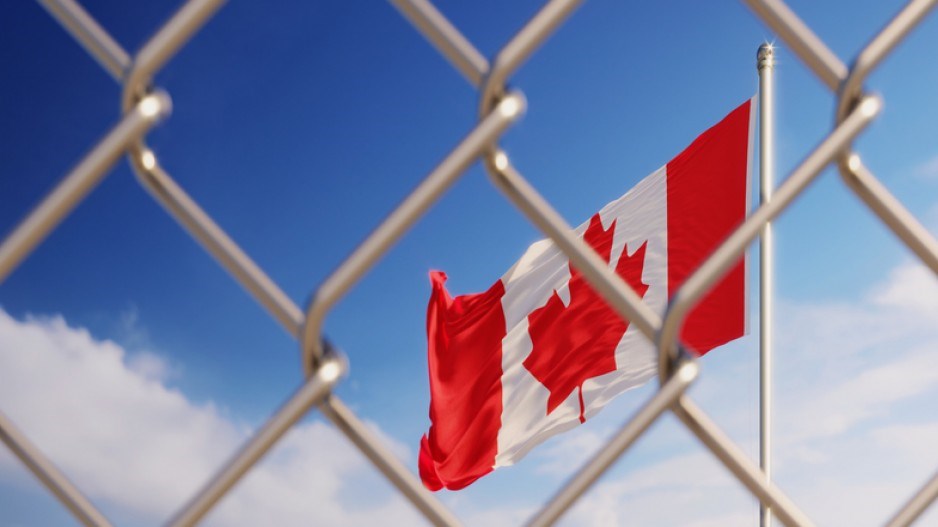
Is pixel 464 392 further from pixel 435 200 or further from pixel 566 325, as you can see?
pixel 435 200

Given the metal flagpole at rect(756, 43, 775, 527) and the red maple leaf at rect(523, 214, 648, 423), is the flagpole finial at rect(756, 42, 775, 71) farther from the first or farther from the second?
the red maple leaf at rect(523, 214, 648, 423)

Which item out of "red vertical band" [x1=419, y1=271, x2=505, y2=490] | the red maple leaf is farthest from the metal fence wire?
"red vertical band" [x1=419, y1=271, x2=505, y2=490]

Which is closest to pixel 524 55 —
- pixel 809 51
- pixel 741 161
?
pixel 809 51

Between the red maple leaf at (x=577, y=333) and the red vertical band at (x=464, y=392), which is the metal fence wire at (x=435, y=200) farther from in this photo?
the red vertical band at (x=464, y=392)

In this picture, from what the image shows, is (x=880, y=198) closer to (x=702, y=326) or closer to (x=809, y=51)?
(x=809, y=51)

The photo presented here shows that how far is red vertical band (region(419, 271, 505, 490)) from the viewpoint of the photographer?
25.1 ft

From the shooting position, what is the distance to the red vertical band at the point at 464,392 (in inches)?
301

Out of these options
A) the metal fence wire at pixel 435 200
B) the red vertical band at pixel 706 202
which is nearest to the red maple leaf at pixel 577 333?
the red vertical band at pixel 706 202

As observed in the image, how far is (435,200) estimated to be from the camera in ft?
2.39

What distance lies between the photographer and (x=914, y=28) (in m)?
0.78

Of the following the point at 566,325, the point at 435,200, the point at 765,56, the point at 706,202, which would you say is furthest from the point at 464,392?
the point at 435,200

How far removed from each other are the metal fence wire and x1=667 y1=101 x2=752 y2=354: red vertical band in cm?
580

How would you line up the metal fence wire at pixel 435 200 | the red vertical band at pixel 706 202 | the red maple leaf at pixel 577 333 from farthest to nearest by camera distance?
the red maple leaf at pixel 577 333, the red vertical band at pixel 706 202, the metal fence wire at pixel 435 200

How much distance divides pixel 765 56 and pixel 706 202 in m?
1.30
